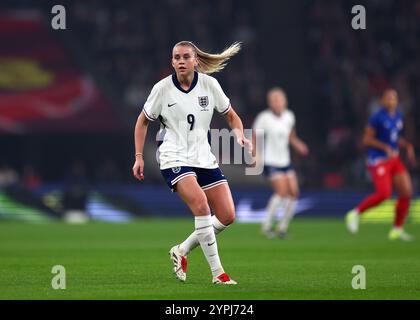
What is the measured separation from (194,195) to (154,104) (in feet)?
3.25

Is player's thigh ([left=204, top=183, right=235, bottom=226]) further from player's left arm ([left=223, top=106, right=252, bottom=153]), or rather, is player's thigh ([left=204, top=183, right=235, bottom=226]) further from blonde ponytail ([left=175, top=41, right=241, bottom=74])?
Answer: blonde ponytail ([left=175, top=41, right=241, bottom=74])

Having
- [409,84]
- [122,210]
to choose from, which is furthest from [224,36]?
[122,210]

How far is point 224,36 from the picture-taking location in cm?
3094

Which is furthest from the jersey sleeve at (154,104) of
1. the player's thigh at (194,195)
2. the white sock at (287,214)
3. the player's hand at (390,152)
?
the white sock at (287,214)

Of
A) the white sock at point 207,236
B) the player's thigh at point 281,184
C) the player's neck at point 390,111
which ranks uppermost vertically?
the player's neck at point 390,111

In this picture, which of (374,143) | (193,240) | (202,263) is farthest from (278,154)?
(193,240)

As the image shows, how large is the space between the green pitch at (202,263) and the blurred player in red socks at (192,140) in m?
0.57

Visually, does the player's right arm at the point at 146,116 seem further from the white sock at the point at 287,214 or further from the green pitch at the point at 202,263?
the white sock at the point at 287,214

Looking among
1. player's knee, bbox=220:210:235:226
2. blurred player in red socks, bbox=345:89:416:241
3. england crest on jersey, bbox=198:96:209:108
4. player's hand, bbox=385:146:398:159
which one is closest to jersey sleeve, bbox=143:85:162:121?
england crest on jersey, bbox=198:96:209:108

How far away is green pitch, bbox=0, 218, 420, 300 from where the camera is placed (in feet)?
31.0

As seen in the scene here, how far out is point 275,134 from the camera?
63.4 feet

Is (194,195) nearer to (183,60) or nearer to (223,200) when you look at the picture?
(223,200)

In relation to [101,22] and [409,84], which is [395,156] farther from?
[101,22]

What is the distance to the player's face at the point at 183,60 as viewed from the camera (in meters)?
10.2
